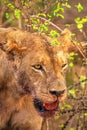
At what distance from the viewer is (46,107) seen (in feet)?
15.5

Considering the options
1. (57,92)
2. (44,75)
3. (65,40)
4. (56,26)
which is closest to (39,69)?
(44,75)

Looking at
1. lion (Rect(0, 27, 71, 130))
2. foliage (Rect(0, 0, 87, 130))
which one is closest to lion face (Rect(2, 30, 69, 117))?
lion (Rect(0, 27, 71, 130))

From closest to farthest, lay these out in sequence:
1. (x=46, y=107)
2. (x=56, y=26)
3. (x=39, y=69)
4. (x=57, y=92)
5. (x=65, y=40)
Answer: (x=57, y=92) → (x=39, y=69) → (x=46, y=107) → (x=65, y=40) → (x=56, y=26)

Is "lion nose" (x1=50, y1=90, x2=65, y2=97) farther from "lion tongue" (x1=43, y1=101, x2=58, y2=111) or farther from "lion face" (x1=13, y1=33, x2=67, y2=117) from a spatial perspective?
"lion tongue" (x1=43, y1=101, x2=58, y2=111)

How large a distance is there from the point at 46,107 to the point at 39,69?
35cm

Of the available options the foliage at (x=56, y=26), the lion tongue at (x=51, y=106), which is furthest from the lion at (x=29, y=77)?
the foliage at (x=56, y=26)

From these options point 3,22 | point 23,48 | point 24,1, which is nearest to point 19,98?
point 23,48

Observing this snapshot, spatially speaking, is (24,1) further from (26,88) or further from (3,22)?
(3,22)

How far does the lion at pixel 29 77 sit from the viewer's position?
4590mm

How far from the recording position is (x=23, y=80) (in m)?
4.75

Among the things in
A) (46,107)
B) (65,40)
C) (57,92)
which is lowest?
(46,107)

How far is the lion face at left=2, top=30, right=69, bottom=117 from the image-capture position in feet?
15.0

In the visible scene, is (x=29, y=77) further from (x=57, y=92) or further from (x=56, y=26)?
(x=56, y=26)

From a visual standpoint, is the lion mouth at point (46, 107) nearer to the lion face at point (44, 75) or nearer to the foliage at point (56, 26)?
the lion face at point (44, 75)
